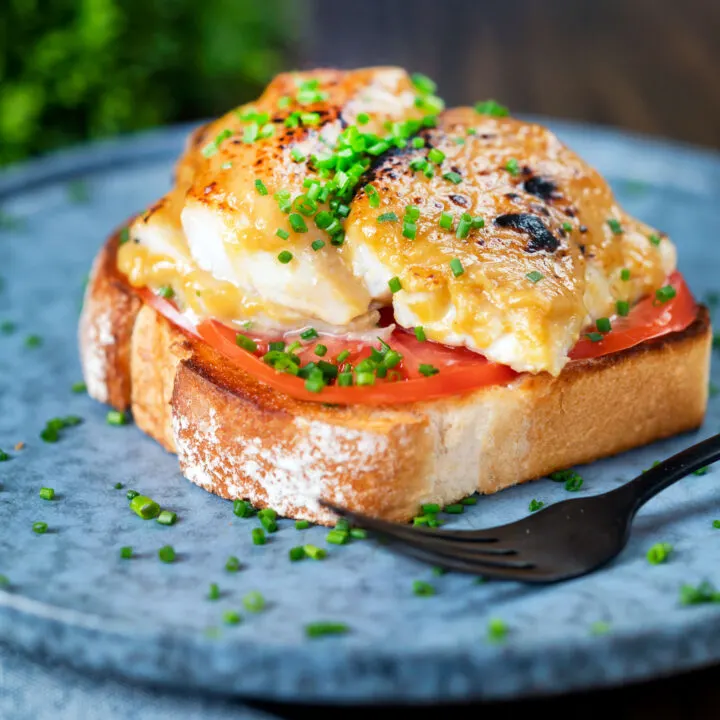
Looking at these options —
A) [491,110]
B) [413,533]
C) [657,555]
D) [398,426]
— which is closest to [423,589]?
[413,533]

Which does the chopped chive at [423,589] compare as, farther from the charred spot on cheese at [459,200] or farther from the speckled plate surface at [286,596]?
the charred spot on cheese at [459,200]

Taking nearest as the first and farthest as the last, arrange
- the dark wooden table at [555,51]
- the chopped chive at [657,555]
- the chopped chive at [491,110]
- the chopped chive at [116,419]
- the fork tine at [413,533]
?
→ the fork tine at [413,533] → the chopped chive at [657,555] → the chopped chive at [116,419] → the chopped chive at [491,110] → the dark wooden table at [555,51]

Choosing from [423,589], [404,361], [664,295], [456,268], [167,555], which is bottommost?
[167,555]

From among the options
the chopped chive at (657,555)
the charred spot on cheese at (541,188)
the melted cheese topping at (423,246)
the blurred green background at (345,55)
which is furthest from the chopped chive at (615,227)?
the blurred green background at (345,55)

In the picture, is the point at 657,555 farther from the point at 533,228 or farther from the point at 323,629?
the point at 533,228

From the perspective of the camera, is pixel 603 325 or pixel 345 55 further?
pixel 345 55

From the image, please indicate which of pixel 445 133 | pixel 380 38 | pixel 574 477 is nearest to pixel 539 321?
pixel 574 477
